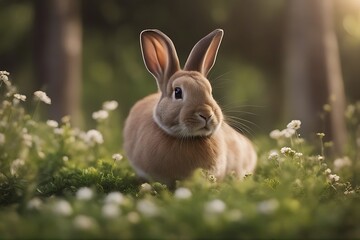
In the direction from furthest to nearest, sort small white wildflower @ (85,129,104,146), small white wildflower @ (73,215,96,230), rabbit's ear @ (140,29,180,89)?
small white wildflower @ (85,129,104,146)
rabbit's ear @ (140,29,180,89)
small white wildflower @ (73,215,96,230)

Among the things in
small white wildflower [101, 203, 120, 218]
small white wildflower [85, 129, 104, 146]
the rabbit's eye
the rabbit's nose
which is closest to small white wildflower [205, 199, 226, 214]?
small white wildflower [101, 203, 120, 218]

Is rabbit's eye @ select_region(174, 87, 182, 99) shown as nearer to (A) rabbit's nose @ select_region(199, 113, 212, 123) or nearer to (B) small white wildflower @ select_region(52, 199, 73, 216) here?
(A) rabbit's nose @ select_region(199, 113, 212, 123)

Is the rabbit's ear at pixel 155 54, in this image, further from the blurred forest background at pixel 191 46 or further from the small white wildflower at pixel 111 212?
the blurred forest background at pixel 191 46

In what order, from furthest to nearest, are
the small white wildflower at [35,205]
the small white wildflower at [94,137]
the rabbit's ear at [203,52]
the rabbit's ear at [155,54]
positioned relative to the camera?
1. the small white wildflower at [94,137]
2. the rabbit's ear at [155,54]
3. the rabbit's ear at [203,52]
4. the small white wildflower at [35,205]

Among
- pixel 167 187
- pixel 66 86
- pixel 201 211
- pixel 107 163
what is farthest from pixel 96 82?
pixel 201 211

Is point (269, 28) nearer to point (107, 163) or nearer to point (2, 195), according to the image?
point (107, 163)

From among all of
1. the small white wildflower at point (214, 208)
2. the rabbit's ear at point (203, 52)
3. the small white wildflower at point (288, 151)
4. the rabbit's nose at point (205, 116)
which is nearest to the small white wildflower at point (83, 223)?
the small white wildflower at point (214, 208)

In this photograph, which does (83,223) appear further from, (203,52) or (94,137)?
(94,137)
